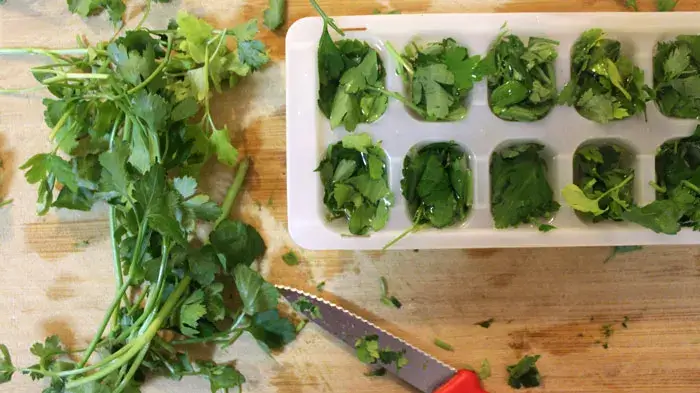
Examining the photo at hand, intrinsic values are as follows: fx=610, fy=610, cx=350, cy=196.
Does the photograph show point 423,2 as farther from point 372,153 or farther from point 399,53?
point 372,153

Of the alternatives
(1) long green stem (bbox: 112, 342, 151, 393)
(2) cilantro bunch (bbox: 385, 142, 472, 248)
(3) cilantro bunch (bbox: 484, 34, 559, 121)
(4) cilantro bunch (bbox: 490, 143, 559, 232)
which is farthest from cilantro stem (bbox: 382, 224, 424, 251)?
(1) long green stem (bbox: 112, 342, 151, 393)

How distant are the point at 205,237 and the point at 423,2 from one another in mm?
608

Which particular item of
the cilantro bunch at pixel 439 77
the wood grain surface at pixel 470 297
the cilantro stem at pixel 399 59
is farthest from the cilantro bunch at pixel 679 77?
the cilantro stem at pixel 399 59

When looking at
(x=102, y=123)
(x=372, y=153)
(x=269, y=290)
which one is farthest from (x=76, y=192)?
(x=372, y=153)

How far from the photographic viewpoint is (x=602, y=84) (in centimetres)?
100

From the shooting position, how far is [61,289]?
1176 mm

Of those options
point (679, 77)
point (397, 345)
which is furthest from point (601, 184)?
point (397, 345)

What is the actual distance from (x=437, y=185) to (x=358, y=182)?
0.43 ft

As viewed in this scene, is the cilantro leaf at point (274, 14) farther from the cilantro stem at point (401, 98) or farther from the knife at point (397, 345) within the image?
the knife at point (397, 345)

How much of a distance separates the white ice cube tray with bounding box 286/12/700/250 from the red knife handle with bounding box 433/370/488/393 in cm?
25

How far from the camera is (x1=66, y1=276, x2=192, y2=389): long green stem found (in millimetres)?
1024

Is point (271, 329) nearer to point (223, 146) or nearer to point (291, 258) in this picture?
point (291, 258)

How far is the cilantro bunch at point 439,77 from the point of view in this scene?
97 cm

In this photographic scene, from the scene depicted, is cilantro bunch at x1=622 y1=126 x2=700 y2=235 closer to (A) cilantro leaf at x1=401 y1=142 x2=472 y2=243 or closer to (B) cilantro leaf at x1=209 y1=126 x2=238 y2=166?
(A) cilantro leaf at x1=401 y1=142 x2=472 y2=243
